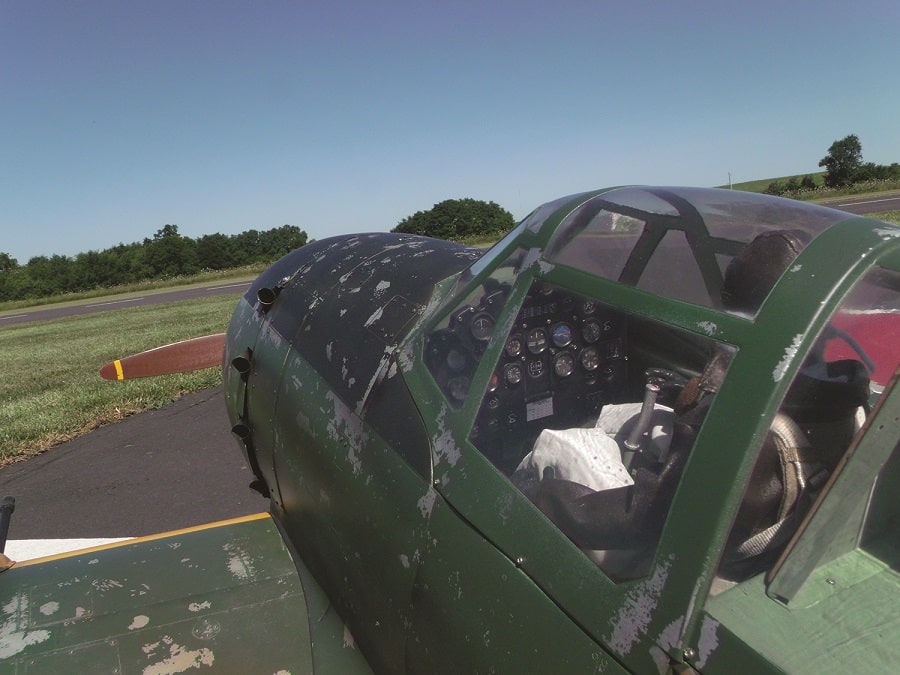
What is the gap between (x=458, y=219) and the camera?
39469 millimetres

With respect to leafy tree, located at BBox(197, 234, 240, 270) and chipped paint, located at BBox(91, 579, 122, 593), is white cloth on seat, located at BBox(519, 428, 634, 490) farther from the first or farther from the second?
leafy tree, located at BBox(197, 234, 240, 270)

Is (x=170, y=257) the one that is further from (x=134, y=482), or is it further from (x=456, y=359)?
(x=456, y=359)

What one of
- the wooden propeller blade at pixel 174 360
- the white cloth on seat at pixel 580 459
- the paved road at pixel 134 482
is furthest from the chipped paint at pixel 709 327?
the wooden propeller blade at pixel 174 360

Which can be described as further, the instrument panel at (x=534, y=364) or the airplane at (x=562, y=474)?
the instrument panel at (x=534, y=364)

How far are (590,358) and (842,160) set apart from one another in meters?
36.8

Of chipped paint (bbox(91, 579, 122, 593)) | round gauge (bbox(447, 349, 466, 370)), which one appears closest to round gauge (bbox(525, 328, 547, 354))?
round gauge (bbox(447, 349, 466, 370))

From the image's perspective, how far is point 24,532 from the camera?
4.40 meters

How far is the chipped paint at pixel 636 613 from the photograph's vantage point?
3.43ft

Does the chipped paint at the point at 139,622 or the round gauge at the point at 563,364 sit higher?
the round gauge at the point at 563,364

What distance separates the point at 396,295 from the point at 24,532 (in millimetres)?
3715

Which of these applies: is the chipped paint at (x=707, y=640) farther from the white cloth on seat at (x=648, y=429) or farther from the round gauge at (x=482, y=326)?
the round gauge at (x=482, y=326)

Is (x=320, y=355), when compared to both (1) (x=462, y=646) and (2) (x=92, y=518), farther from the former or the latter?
(2) (x=92, y=518)

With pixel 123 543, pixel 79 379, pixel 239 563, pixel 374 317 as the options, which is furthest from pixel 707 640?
pixel 79 379

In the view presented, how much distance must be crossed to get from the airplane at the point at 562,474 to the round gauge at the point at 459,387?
11 mm
